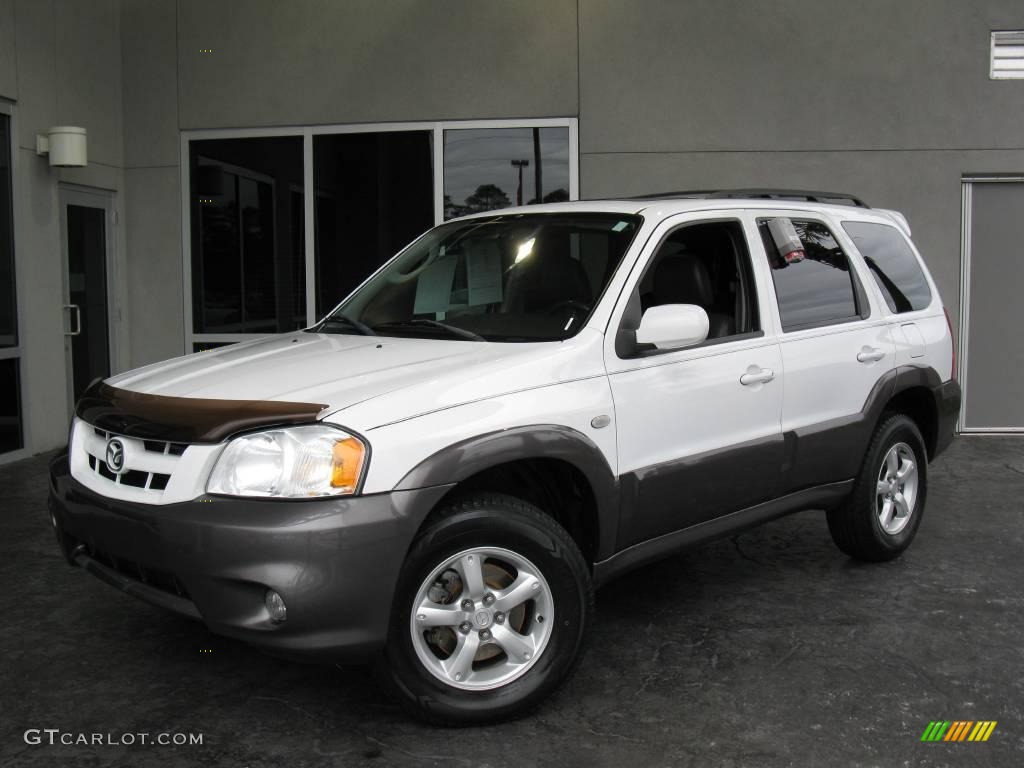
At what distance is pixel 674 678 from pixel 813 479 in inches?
52.5

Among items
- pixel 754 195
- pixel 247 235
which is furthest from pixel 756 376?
pixel 247 235

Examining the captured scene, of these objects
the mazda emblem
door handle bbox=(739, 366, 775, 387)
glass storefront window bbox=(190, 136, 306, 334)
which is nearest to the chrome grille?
the mazda emblem

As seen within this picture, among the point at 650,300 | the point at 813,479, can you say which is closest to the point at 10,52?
the point at 650,300

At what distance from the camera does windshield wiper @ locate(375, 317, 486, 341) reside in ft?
13.0

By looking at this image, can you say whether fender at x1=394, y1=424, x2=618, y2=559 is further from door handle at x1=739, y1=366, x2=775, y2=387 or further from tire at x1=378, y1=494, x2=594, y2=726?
door handle at x1=739, y1=366, x2=775, y2=387

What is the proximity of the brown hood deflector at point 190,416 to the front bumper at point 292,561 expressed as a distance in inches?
8.7

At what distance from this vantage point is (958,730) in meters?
3.44

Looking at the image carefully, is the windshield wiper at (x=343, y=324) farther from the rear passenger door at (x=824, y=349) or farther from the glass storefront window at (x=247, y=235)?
the glass storefront window at (x=247, y=235)

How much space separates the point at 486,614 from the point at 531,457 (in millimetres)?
535

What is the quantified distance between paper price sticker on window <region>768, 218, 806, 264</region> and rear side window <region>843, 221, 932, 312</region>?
56 cm

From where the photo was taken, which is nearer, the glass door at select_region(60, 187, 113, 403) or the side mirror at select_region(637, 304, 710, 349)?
the side mirror at select_region(637, 304, 710, 349)

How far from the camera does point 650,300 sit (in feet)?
14.1

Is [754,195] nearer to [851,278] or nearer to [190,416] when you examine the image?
[851,278]

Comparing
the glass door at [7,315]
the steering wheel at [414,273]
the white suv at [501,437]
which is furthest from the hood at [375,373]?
the glass door at [7,315]
